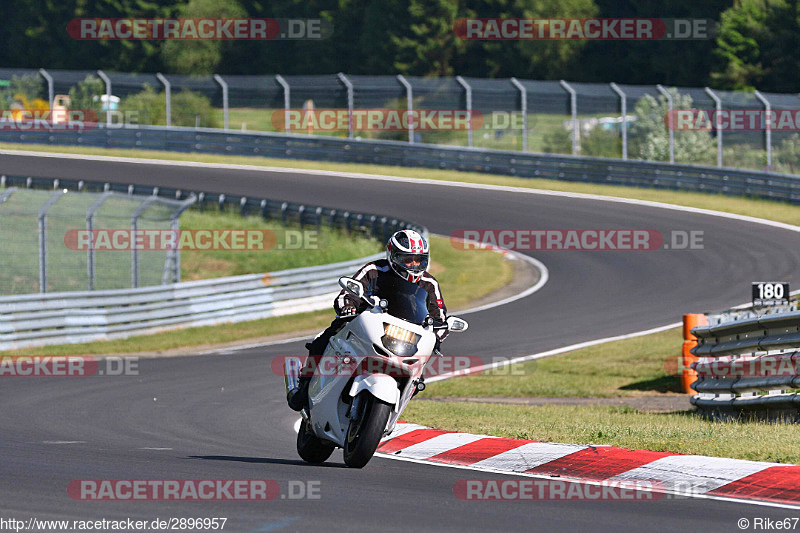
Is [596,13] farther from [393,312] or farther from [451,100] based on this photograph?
[393,312]

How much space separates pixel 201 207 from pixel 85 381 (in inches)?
762

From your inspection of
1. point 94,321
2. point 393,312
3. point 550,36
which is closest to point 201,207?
point 94,321

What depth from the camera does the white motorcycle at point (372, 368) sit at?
27.1ft

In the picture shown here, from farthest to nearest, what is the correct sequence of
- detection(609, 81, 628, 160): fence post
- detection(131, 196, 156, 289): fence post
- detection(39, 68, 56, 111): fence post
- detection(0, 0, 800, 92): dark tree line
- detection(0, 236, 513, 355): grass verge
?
1. detection(0, 0, 800, 92): dark tree line
2. detection(39, 68, 56, 111): fence post
3. detection(609, 81, 628, 160): fence post
4. detection(131, 196, 156, 289): fence post
5. detection(0, 236, 513, 355): grass verge

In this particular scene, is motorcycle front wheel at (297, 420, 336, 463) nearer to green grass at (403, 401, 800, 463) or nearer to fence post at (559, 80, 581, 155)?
green grass at (403, 401, 800, 463)

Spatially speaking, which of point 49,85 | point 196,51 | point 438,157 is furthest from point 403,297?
point 196,51

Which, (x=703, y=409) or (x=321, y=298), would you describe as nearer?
(x=703, y=409)

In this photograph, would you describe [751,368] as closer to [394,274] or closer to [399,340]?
[394,274]

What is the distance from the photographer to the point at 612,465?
836cm

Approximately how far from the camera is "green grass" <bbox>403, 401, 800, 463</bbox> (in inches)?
350

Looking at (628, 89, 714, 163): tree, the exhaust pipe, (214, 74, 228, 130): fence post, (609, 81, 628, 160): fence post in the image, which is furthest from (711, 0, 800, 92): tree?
the exhaust pipe

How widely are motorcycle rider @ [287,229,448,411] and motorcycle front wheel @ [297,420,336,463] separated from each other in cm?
23

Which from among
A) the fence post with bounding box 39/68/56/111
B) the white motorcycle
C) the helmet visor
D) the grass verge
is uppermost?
the fence post with bounding box 39/68/56/111

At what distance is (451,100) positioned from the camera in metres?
42.0
